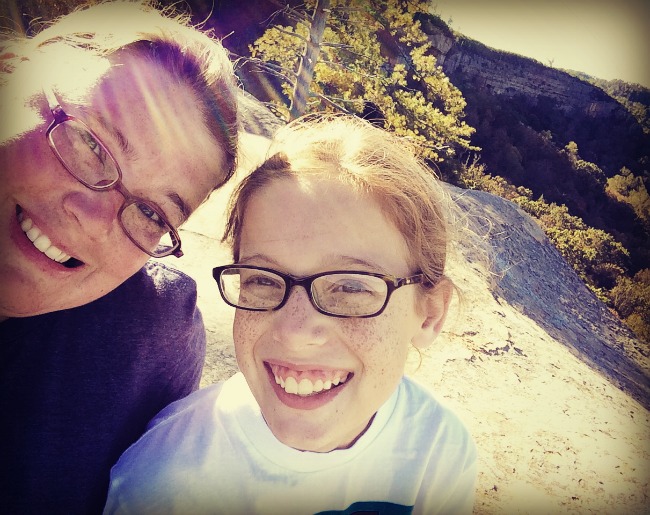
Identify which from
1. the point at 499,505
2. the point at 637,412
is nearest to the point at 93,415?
the point at 499,505

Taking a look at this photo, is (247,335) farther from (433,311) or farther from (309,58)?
(309,58)

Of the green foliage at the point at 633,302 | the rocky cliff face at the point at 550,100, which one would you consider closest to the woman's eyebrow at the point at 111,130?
the green foliage at the point at 633,302

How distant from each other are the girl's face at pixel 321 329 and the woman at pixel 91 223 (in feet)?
1.25

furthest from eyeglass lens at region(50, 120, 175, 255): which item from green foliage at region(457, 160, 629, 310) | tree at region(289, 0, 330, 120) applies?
green foliage at region(457, 160, 629, 310)

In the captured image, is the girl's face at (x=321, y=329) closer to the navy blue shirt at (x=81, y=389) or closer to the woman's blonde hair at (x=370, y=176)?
the woman's blonde hair at (x=370, y=176)

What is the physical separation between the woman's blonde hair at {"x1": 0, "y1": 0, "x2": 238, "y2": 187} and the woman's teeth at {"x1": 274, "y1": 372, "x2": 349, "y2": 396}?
0.82 m

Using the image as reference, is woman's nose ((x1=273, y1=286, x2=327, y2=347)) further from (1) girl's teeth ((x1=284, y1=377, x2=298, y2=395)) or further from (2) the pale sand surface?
(2) the pale sand surface

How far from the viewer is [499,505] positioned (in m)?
2.52

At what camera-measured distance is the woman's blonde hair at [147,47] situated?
113 cm

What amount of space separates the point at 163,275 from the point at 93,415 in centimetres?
50

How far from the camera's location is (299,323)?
101 cm

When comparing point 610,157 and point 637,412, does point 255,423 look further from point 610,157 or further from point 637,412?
point 610,157

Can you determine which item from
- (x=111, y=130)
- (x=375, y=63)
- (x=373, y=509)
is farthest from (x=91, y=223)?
(x=375, y=63)

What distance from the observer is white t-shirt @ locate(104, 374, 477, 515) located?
1.10 m
